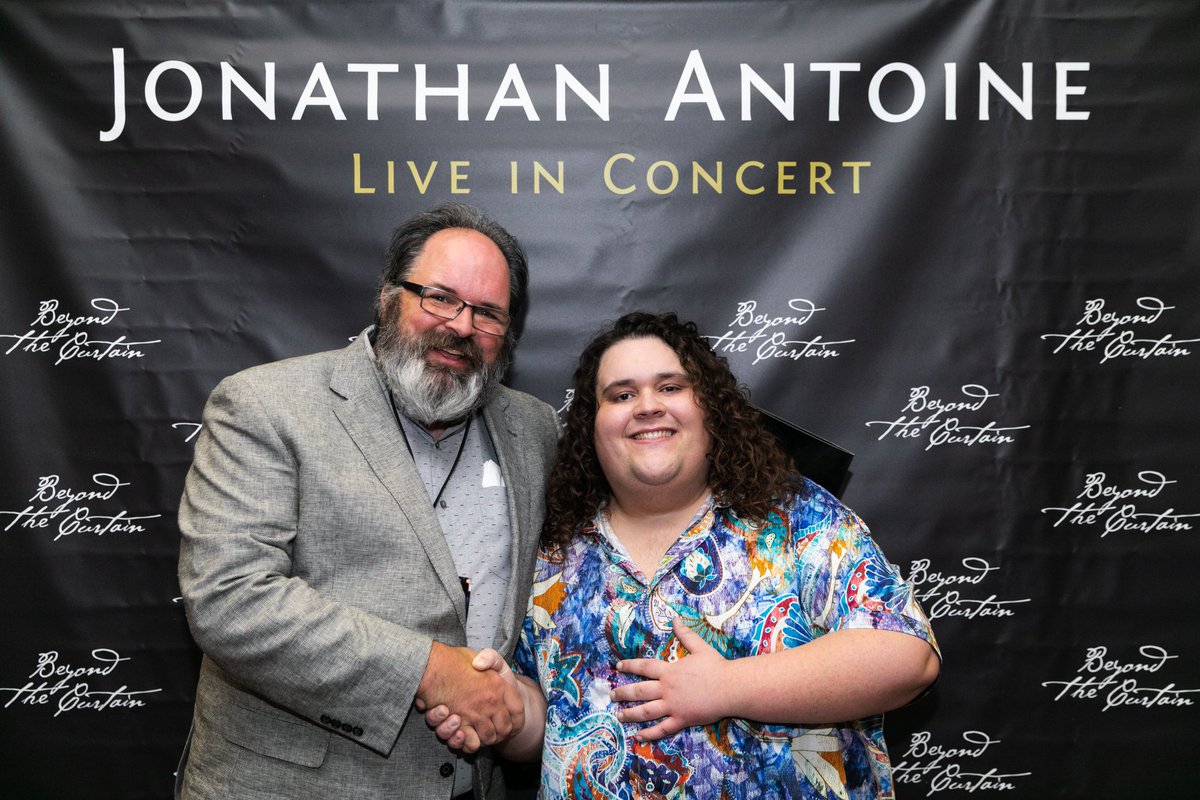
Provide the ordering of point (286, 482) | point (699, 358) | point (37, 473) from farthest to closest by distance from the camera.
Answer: point (37, 473) < point (699, 358) < point (286, 482)

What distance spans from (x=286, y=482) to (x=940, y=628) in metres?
1.87

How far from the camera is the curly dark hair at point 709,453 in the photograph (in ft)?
5.98

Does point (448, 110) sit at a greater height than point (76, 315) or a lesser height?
greater

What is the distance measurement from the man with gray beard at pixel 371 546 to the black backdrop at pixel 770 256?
1.90ft

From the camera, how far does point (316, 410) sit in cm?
185

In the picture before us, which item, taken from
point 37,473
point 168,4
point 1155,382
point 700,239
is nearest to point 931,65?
point 700,239

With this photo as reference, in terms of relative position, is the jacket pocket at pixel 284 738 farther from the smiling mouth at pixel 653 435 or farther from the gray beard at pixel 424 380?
the smiling mouth at pixel 653 435

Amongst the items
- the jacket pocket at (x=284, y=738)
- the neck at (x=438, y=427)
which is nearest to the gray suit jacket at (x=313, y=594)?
the jacket pocket at (x=284, y=738)

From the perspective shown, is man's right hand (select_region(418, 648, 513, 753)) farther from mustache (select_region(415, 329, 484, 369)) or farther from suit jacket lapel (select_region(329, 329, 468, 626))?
mustache (select_region(415, 329, 484, 369))

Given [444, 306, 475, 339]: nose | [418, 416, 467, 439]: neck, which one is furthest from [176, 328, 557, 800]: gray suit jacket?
[444, 306, 475, 339]: nose

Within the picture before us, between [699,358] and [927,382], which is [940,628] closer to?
[927,382]

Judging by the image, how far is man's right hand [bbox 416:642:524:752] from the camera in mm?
1693

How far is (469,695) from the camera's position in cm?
172

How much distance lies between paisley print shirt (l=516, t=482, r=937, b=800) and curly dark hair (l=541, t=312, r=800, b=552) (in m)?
0.06
